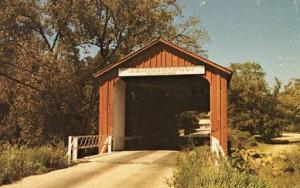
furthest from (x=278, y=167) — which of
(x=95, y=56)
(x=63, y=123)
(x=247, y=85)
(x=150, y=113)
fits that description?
(x=247, y=85)

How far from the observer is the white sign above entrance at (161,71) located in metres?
22.6

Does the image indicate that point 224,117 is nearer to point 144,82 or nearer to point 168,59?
point 168,59

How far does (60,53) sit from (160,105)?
995cm

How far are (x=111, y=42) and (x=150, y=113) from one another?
26.3 feet

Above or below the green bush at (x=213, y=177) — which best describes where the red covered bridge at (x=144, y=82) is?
above

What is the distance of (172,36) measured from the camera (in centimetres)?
3984

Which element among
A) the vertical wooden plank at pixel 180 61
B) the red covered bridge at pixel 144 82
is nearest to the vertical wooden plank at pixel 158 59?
the red covered bridge at pixel 144 82

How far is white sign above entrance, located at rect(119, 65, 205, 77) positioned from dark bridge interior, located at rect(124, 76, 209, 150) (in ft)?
16.0

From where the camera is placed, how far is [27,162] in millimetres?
13781

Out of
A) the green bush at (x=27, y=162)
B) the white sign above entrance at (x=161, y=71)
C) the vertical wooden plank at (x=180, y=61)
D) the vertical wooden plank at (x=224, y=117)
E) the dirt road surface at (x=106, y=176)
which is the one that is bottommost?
the dirt road surface at (x=106, y=176)

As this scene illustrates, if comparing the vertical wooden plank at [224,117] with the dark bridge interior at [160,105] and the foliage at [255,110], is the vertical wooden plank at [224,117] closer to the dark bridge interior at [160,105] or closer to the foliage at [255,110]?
the dark bridge interior at [160,105]

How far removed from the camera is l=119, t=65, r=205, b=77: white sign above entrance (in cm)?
2256

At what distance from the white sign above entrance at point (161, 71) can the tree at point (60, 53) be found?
923 centimetres

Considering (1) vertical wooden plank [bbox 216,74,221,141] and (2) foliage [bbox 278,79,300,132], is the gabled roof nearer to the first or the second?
(1) vertical wooden plank [bbox 216,74,221,141]
